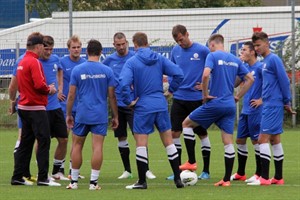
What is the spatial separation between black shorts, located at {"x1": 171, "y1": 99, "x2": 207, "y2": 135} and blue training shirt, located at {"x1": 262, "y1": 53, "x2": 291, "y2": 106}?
1.60 meters

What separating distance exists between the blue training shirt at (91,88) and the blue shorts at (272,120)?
2.20 meters

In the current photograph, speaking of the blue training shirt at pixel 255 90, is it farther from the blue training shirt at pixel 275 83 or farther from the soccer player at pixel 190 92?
the soccer player at pixel 190 92

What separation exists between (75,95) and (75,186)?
1.25 meters

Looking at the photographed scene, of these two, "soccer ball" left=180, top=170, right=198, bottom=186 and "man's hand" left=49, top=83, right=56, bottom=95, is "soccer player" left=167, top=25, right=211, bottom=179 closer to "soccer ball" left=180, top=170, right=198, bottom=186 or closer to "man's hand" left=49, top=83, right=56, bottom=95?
"soccer ball" left=180, top=170, right=198, bottom=186

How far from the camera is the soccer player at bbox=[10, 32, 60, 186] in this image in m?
13.2

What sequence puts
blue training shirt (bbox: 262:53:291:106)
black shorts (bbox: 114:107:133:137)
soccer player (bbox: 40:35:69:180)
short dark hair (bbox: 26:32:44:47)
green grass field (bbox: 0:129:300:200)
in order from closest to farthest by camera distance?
green grass field (bbox: 0:129:300:200)
blue training shirt (bbox: 262:53:291:106)
short dark hair (bbox: 26:32:44:47)
soccer player (bbox: 40:35:69:180)
black shorts (bbox: 114:107:133:137)

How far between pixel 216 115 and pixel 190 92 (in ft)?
3.88

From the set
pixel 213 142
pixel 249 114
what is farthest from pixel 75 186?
pixel 213 142

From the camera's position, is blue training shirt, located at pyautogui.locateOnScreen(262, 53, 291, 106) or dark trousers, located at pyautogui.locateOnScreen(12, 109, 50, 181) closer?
blue training shirt, located at pyautogui.locateOnScreen(262, 53, 291, 106)

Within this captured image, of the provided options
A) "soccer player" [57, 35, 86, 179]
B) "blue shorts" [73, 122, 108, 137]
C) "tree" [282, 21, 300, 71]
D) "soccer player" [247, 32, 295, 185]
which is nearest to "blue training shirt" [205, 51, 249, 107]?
"soccer player" [247, 32, 295, 185]

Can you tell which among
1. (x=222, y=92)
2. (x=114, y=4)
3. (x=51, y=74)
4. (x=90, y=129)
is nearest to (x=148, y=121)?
(x=90, y=129)

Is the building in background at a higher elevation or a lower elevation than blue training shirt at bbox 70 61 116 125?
higher

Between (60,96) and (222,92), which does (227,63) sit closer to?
(222,92)

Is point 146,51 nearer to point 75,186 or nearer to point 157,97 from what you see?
point 157,97
